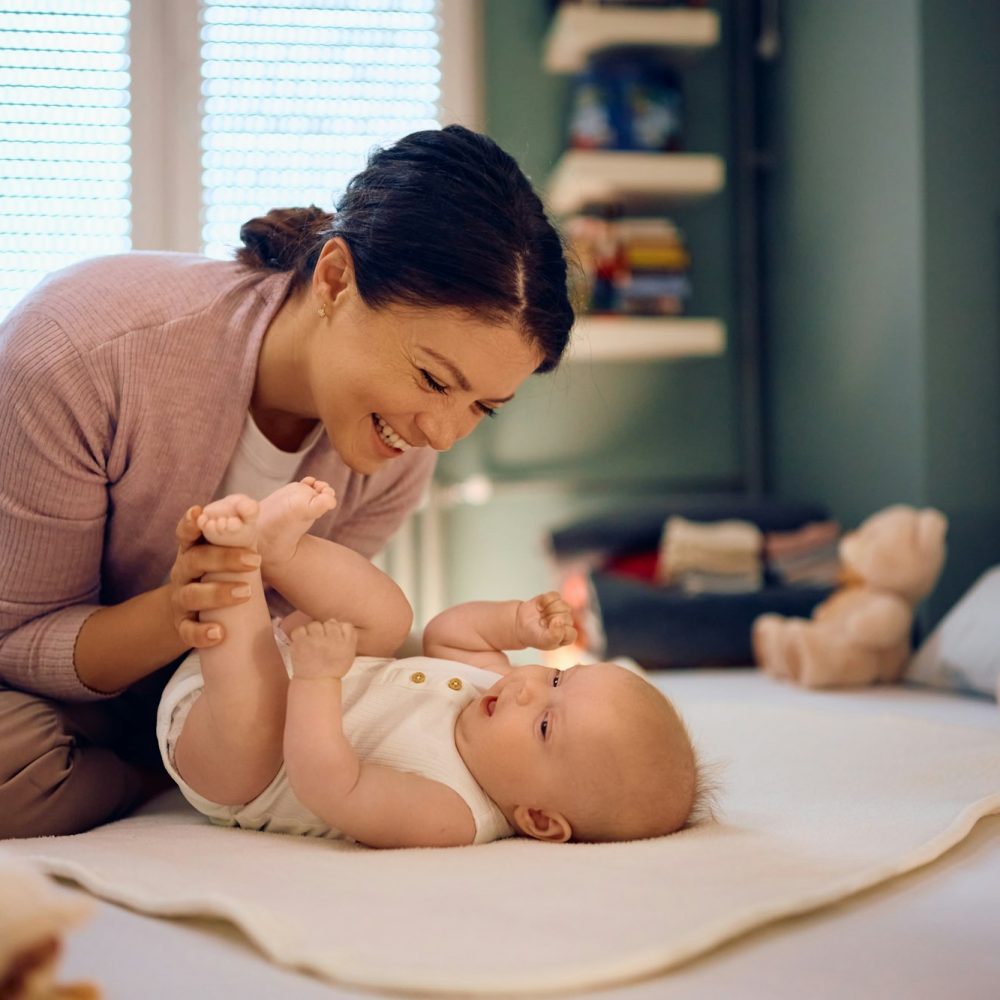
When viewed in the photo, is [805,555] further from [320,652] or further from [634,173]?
[320,652]

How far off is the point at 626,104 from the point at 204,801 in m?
2.61

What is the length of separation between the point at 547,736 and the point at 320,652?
24 centimetres

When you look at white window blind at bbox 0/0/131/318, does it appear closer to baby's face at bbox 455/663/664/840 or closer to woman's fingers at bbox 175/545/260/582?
woman's fingers at bbox 175/545/260/582

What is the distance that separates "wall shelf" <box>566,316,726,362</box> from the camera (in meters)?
3.11

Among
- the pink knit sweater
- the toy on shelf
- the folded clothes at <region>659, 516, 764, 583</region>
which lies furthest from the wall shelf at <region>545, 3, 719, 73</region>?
the pink knit sweater

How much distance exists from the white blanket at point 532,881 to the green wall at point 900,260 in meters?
1.42

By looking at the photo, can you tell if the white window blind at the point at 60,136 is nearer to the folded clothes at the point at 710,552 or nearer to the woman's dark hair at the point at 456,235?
the folded clothes at the point at 710,552

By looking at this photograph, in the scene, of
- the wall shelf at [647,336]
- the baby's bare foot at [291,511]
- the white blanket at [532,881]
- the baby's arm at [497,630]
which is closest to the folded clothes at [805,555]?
the wall shelf at [647,336]

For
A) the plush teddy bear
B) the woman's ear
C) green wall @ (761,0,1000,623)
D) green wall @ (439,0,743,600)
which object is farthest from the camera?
green wall @ (439,0,743,600)

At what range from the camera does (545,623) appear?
4.30 ft

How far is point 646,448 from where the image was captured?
3.52 meters

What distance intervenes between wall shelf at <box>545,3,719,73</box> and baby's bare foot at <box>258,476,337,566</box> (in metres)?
2.34

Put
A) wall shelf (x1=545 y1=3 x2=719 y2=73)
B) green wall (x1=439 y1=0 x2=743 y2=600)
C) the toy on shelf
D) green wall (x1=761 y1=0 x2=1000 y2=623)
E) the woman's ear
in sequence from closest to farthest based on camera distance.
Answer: the woman's ear < green wall (x1=761 y1=0 x2=1000 y2=623) < wall shelf (x1=545 y1=3 x2=719 y2=73) < the toy on shelf < green wall (x1=439 y1=0 x2=743 y2=600)

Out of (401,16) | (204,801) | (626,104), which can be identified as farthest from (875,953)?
(401,16)
